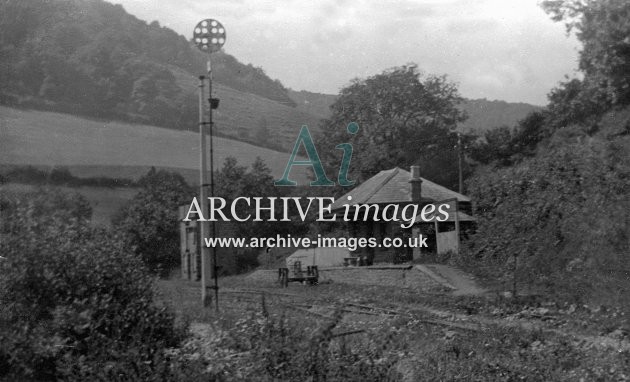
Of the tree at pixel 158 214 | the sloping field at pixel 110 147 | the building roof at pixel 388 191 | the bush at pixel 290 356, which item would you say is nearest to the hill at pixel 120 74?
the sloping field at pixel 110 147

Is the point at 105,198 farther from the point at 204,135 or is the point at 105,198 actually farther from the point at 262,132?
the point at 262,132

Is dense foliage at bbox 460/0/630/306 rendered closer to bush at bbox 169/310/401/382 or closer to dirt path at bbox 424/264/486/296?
dirt path at bbox 424/264/486/296

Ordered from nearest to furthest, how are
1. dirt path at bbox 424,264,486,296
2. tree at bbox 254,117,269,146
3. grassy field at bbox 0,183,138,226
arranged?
1. grassy field at bbox 0,183,138,226
2. tree at bbox 254,117,269,146
3. dirt path at bbox 424,264,486,296

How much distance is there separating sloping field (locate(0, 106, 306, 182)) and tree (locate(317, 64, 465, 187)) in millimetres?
2629

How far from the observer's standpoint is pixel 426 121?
34219 millimetres

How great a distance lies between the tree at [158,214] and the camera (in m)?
15.5

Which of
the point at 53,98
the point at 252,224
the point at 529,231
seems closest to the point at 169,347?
the point at 252,224

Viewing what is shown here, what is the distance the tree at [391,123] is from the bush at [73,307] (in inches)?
411

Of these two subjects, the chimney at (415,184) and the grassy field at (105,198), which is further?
the chimney at (415,184)

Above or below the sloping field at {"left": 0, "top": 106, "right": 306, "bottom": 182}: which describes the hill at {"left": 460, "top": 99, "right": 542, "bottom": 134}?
above

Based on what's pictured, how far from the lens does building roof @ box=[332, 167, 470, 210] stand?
23062 millimetres

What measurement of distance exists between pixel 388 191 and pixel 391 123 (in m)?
2.66

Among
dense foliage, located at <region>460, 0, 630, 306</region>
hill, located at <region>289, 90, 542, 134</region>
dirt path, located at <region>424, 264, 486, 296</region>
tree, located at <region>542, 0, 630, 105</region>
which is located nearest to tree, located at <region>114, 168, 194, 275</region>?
dirt path, located at <region>424, 264, 486, 296</region>

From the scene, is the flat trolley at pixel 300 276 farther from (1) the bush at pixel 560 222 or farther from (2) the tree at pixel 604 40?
(2) the tree at pixel 604 40
